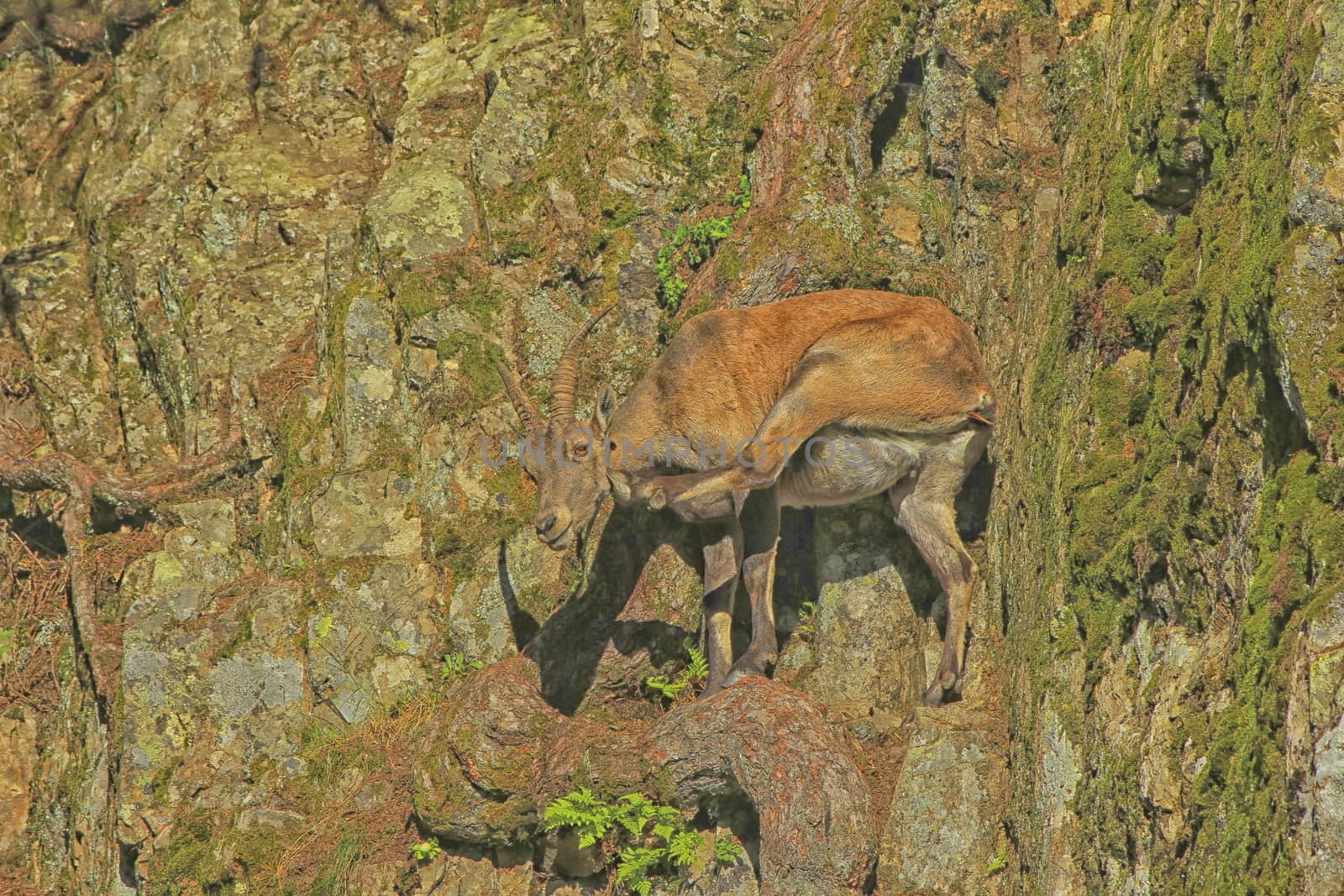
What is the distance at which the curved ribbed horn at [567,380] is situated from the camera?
10031mm

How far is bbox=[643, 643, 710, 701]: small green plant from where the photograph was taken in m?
10.6

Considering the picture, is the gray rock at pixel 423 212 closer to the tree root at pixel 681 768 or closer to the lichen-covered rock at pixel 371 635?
the lichen-covered rock at pixel 371 635

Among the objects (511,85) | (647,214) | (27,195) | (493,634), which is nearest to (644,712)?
(493,634)

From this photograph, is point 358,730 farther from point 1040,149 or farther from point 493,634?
point 1040,149

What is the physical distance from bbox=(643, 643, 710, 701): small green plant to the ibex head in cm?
136

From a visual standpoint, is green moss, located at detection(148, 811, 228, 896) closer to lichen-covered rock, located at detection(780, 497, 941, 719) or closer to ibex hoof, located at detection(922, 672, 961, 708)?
lichen-covered rock, located at detection(780, 497, 941, 719)

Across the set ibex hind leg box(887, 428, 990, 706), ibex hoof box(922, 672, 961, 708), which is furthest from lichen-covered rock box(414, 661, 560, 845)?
ibex hind leg box(887, 428, 990, 706)

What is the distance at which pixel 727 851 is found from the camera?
9625mm

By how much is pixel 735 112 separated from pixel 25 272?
8.02m

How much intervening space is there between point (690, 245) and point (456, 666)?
3.96 m

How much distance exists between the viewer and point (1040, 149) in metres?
10.9

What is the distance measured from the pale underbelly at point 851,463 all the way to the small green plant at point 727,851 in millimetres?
2502

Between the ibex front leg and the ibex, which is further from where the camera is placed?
the ibex front leg

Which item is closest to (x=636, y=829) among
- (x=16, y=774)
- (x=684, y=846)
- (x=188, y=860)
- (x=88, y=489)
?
(x=684, y=846)
